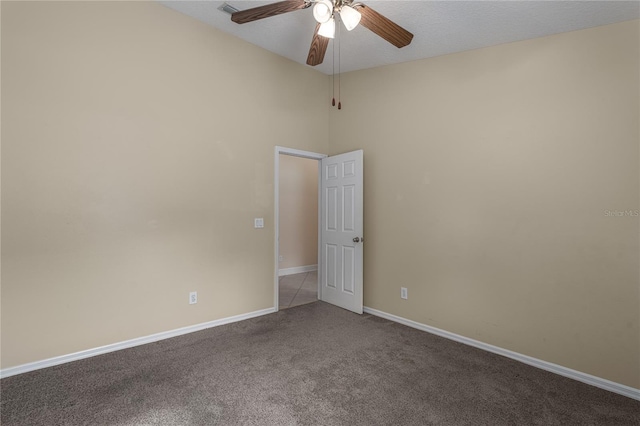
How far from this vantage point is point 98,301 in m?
2.64

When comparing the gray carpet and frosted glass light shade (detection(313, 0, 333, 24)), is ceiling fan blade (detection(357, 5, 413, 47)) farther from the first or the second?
the gray carpet

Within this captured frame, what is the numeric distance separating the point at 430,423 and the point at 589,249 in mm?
1810

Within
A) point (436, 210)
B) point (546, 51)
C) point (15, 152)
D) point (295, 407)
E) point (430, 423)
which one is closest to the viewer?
point (430, 423)

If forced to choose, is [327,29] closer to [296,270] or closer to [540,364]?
[540,364]

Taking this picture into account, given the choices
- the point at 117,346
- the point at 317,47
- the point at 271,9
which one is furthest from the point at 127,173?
the point at 317,47

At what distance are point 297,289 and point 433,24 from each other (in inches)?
153

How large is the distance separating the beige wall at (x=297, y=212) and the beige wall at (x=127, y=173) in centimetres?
228

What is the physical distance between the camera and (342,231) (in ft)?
13.1

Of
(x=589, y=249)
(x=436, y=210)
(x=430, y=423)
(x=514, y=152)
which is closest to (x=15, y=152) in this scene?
(x=430, y=423)

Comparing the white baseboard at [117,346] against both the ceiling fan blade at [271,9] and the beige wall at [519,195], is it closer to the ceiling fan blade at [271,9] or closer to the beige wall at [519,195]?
the beige wall at [519,195]

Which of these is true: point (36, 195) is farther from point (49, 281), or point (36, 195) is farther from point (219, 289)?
point (219, 289)

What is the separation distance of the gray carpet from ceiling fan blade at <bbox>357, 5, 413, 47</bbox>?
2.60 metres

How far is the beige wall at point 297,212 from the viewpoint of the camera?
237 inches

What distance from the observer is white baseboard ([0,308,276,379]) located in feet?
7.69
